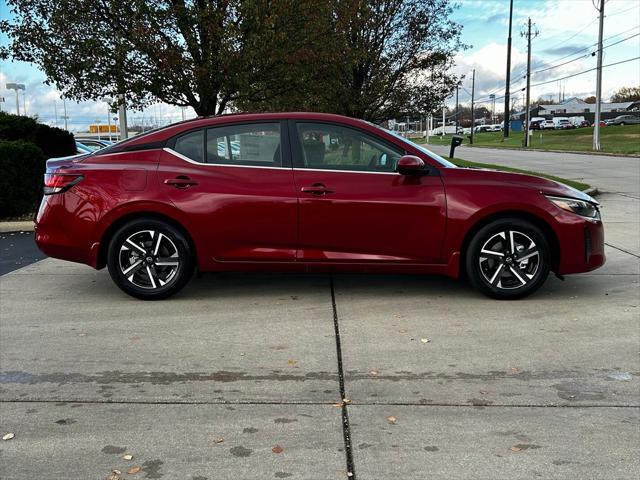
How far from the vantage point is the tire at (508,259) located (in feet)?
18.5

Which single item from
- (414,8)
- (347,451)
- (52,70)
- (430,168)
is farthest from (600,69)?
(347,451)

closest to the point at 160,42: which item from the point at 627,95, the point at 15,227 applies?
the point at 15,227

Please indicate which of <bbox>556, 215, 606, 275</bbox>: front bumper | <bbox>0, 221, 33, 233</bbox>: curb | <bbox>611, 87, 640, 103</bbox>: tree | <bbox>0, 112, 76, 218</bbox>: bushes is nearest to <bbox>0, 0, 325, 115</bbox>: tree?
<bbox>0, 112, 76, 218</bbox>: bushes

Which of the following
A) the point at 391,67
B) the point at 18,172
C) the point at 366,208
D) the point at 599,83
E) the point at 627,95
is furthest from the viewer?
the point at 627,95

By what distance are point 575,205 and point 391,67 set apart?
15.9m

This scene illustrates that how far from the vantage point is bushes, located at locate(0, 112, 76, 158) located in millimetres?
11789

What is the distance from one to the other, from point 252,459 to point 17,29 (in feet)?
39.1

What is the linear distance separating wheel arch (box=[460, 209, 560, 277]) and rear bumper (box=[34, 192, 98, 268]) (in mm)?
3252

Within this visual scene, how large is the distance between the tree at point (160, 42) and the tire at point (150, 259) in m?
6.82

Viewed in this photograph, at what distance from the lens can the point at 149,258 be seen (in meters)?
5.72

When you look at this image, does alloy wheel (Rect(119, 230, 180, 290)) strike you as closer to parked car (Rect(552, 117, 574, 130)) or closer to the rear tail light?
the rear tail light

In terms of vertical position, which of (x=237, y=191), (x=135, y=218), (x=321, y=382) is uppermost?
(x=237, y=191)

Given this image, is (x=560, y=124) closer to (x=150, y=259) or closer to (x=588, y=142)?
(x=588, y=142)

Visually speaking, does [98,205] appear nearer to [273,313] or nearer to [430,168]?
[273,313]
